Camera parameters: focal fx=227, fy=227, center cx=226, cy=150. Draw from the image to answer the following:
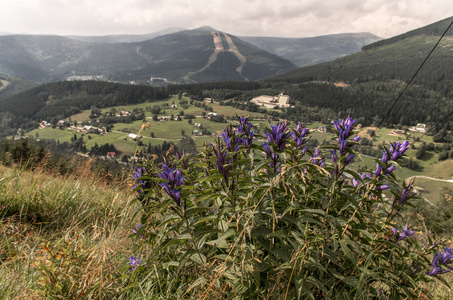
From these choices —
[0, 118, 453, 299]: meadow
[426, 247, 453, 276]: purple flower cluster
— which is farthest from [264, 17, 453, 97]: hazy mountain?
[0, 118, 453, 299]: meadow

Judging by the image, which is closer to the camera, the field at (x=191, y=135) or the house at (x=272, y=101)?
the field at (x=191, y=135)

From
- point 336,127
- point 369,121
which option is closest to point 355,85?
point 369,121

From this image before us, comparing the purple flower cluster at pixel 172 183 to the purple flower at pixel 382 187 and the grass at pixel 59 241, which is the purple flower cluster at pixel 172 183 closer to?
the grass at pixel 59 241

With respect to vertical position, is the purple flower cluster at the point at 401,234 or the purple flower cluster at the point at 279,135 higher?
the purple flower cluster at the point at 279,135

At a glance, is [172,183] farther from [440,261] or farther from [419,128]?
[419,128]

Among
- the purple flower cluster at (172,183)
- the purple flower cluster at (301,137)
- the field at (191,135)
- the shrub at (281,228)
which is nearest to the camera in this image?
the purple flower cluster at (172,183)

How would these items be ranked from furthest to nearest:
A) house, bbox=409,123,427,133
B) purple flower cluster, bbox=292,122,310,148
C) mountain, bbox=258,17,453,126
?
mountain, bbox=258,17,453,126 → house, bbox=409,123,427,133 → purple flower cluster, bbox=292,122,310,148

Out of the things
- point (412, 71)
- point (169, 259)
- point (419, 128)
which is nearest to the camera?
point (169, 259)

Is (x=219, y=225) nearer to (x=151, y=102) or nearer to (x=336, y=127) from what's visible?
(x=336, y=127)

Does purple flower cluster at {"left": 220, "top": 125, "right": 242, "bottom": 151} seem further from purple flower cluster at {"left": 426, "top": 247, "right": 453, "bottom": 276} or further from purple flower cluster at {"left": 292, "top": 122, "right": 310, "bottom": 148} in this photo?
purple flower cluster at {"left": 426, "top": 247, "right": 453, "bottom": 276}

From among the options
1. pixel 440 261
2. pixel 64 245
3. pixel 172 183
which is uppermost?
pixel 172 183

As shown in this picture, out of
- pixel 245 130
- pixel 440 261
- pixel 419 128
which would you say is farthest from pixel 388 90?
pixel 245 130

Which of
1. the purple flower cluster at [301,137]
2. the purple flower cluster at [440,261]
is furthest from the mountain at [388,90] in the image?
the purple flower cluster at [301,137]

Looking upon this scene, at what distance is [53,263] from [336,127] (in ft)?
10.9
